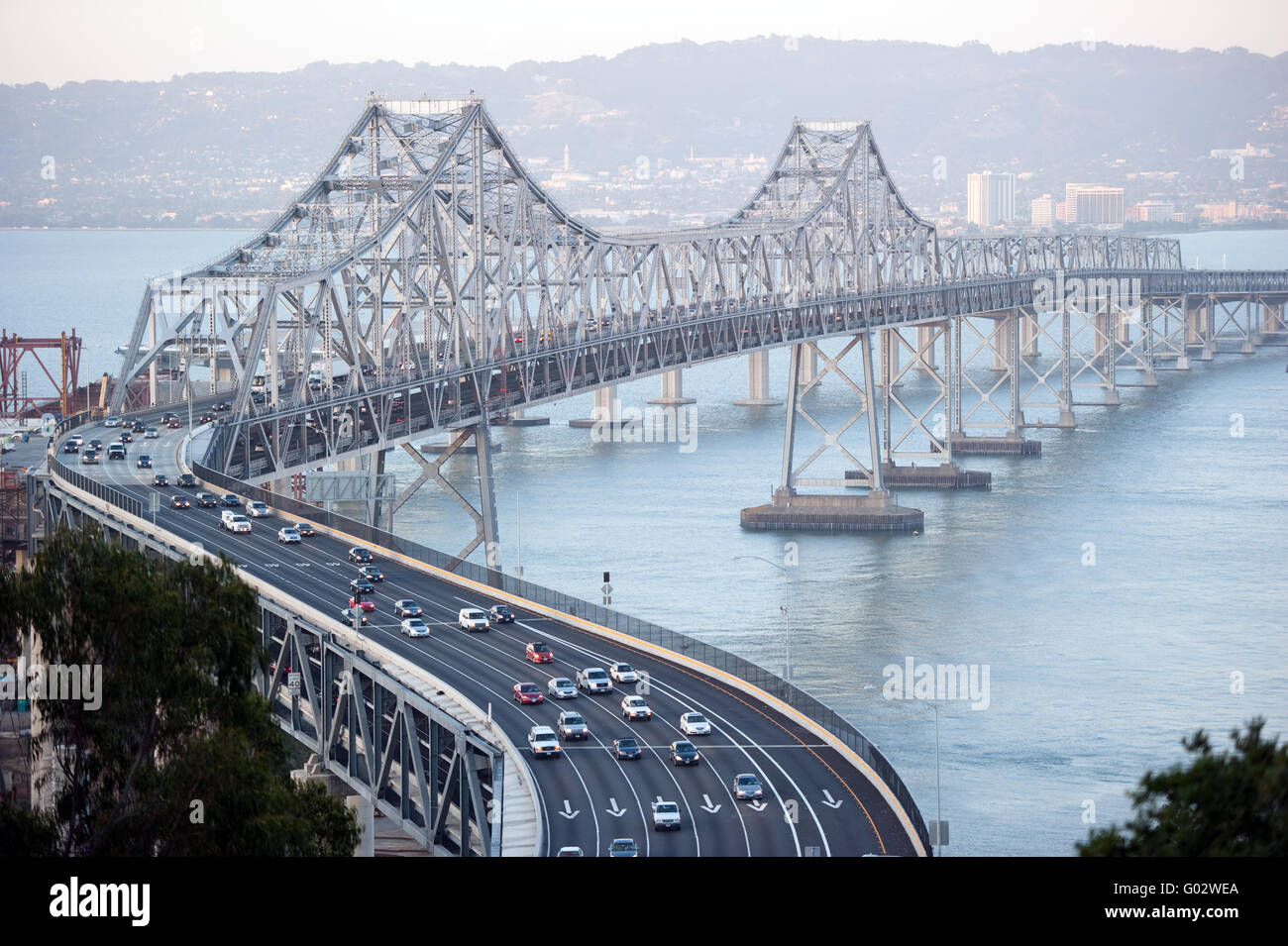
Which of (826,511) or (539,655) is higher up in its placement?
(539,655)

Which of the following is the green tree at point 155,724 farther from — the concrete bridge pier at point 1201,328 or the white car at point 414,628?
the concrete bridge pier at point 1201,328

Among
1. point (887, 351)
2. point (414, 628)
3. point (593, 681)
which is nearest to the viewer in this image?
point (593, 681)

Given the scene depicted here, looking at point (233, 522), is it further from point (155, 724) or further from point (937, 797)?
point (155, 724)

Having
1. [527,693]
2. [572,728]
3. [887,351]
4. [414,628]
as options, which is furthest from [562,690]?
[887,351]

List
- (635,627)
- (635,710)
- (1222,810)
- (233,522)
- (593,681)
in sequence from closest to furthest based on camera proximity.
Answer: (1222,810)
(635,710)
(593,681)
(635,627)
(233,522)

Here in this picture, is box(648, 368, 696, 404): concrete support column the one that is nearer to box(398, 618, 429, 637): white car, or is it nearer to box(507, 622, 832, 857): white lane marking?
box(507, 622, 832, 857): white lane marking
